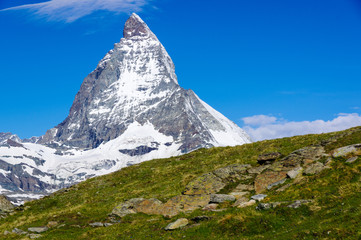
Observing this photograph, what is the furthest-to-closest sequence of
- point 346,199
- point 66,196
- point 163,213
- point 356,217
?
1. point 66,196
2. point 163,213
3. point 346,199
4. point 356,217

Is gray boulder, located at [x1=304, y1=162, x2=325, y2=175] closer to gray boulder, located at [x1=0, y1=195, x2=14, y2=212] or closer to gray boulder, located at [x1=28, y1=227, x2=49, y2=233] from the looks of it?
gray boulder, located at [x1=28, y1=227, x2=49, y2=233]

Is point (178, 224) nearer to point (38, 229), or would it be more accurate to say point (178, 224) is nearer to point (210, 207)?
point (210, 207)

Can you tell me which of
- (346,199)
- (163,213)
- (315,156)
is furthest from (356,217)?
(163,213)

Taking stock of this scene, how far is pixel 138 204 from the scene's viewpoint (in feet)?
115

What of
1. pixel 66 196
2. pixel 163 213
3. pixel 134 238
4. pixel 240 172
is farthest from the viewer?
pixel 66 196

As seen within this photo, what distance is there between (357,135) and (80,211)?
31565mm

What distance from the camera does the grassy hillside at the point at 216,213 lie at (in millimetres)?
21569

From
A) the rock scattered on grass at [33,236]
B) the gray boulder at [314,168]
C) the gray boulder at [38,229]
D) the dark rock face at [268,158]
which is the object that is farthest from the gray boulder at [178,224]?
the dark rock face at [268,158]

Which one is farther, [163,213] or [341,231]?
[163,213]

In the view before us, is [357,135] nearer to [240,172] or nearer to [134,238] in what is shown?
[240,172]

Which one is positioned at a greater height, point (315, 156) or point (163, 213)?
point (315, 156)

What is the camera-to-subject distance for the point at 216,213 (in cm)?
2808

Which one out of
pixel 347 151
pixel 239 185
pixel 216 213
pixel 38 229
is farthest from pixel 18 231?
pixel 347 151

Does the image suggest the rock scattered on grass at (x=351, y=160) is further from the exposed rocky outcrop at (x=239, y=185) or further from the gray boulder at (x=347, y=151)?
the exposed rocky outcrop at (x=239, y=185)
